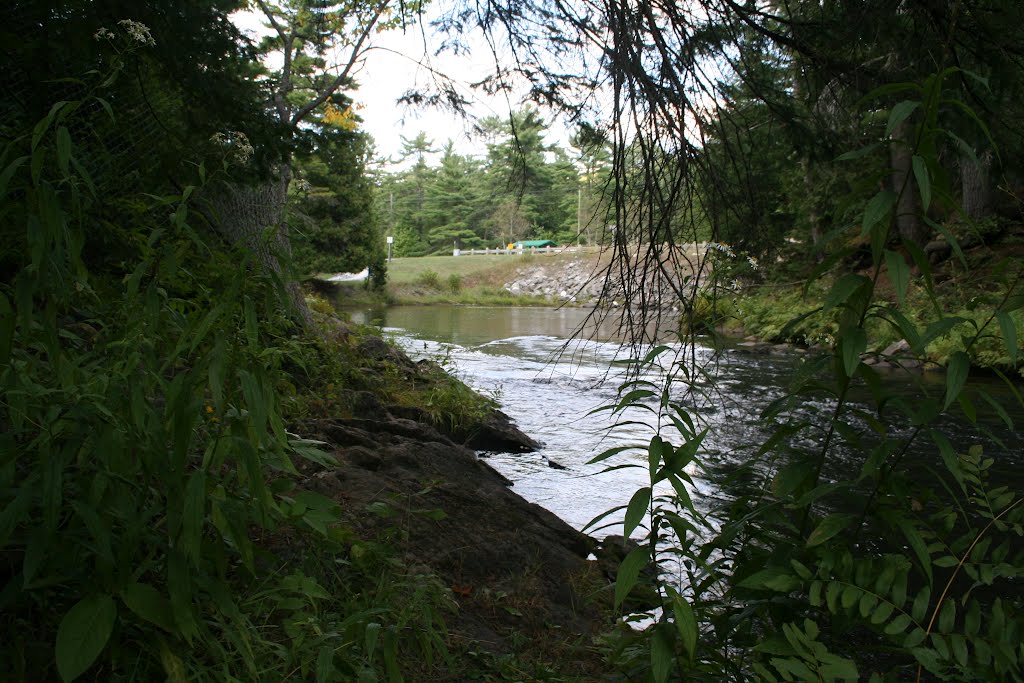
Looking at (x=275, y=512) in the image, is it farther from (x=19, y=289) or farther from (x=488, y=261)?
(x=488, y=261)

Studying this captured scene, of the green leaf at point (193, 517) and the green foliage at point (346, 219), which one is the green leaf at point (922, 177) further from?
the green foliage at point (346, 219)

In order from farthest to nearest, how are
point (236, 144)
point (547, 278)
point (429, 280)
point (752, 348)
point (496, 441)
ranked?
1. point (547, 278)
2. point (429, 280)
3. point (752, 348)
4. point (496, 441)
5. point (236, 144)

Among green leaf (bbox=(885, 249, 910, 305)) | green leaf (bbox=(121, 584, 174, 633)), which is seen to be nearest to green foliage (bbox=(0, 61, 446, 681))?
green leaf (bbox=(121, 584, 174, 633))

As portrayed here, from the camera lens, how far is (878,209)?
1643 millimetres

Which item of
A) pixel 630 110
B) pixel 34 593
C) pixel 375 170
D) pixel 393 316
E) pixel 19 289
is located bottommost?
pixel 393 316

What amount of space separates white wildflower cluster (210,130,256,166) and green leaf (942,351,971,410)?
3372mm

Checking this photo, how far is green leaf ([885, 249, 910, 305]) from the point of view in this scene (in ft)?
5.25

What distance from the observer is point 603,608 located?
354 cm

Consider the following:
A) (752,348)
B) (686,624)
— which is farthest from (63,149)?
(752,348)

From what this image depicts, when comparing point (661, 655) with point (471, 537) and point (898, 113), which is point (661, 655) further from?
point (471, 537)

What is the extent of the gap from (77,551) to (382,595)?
1.06 m

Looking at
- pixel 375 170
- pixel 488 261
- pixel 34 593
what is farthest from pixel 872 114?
pixel 375 170

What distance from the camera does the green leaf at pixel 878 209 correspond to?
5.25ft

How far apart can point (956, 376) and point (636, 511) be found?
74 centimetres
